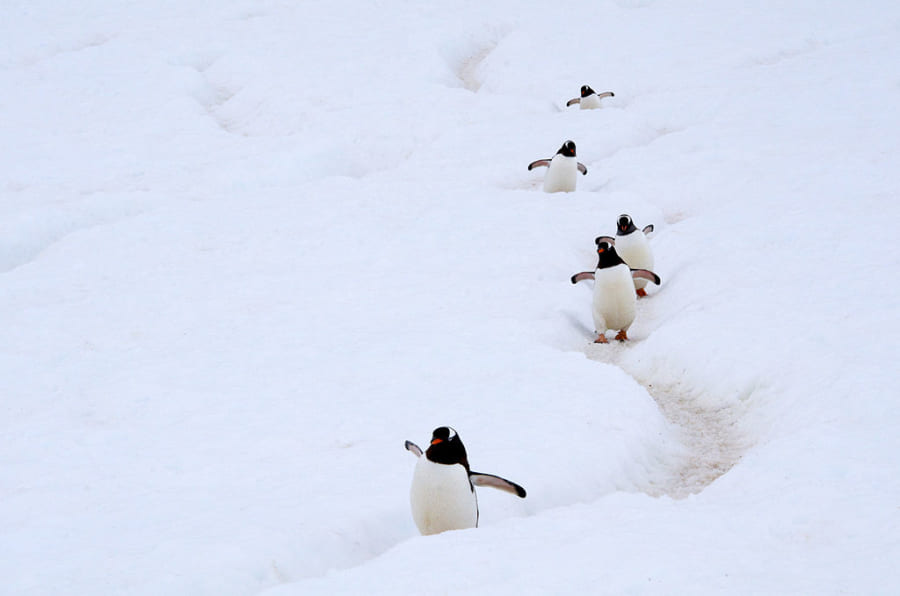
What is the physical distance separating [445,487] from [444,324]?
410cm

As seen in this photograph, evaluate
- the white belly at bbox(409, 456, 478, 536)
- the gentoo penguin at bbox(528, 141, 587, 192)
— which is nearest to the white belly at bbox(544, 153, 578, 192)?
the gentoo penguin at bbox(528, 141, 587, 192)

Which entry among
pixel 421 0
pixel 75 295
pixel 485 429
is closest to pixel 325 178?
pixel 75 295

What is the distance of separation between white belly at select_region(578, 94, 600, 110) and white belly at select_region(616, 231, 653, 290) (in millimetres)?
9237

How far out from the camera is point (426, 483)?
19.0 feet

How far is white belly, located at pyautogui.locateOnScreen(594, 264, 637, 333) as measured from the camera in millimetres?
9648

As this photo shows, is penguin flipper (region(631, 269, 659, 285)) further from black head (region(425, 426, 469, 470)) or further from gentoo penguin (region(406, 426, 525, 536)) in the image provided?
black head (region(425, 426, 469, 470))

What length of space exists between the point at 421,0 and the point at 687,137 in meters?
13.9

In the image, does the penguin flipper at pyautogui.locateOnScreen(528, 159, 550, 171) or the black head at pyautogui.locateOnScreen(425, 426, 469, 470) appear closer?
the black head at pyautogui.locateOnScreen(425, 426, 469, 470)

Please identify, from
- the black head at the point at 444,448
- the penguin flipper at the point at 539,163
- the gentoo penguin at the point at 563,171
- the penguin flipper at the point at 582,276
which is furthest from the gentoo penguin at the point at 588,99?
the black head at the point at 444,448

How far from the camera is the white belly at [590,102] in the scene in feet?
64.1

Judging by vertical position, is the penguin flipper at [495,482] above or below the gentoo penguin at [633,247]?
above

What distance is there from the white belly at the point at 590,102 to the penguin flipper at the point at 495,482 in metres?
15.1

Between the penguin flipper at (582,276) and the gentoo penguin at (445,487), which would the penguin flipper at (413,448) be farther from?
the penguin flipper at (582,276)

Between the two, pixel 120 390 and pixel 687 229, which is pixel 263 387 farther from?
pixel 687 229
